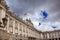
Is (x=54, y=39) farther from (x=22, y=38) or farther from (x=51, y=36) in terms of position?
(x=22, y=38)

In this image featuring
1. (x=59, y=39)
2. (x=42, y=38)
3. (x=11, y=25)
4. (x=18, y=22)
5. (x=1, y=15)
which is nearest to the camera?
(x=1, y=15)

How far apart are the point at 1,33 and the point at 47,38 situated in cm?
5151

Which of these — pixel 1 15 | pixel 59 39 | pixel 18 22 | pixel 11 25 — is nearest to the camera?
pixel 1 15

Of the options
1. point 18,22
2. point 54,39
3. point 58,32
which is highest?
point 18,22

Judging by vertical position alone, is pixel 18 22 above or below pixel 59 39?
above

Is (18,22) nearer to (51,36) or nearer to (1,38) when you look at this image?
(1,38)

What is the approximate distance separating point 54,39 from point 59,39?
8.40 ft

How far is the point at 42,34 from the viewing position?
65000 mm

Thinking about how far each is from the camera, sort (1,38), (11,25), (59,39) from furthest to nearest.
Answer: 1. (59,39)
2. (11,25)
3. (1,38)

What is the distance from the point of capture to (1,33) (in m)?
14.0

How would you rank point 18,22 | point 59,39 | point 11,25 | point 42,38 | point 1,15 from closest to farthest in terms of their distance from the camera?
point 1,15, point 11,25, point 18,22, point 59,39, point 42,38

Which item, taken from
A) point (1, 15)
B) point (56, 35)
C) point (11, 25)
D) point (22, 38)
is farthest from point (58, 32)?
point (1, 15)

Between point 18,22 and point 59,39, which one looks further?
point 59,39

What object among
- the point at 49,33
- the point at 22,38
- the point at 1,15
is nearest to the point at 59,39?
the point at 49,33
